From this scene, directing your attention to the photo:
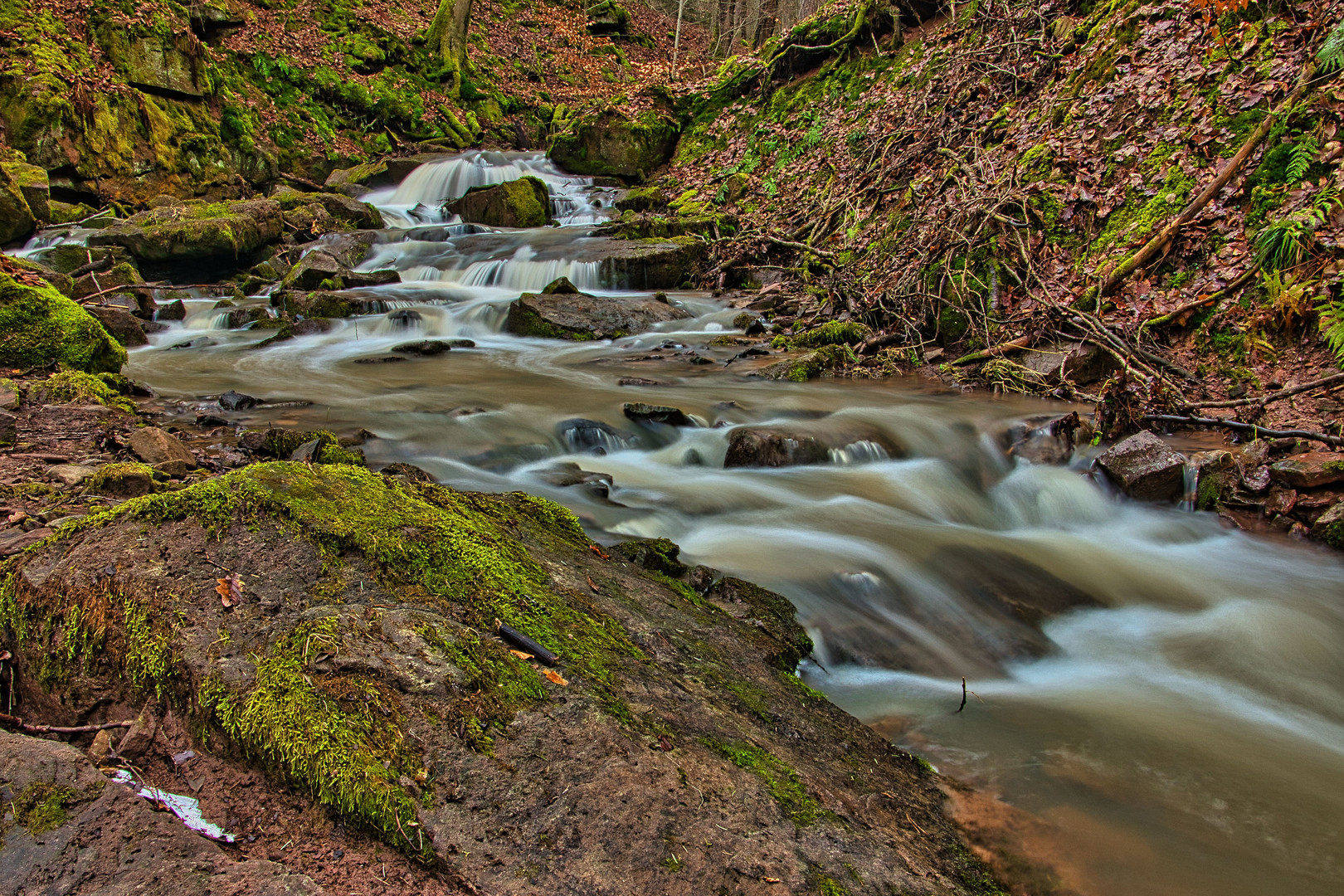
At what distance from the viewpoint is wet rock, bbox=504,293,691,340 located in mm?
11414

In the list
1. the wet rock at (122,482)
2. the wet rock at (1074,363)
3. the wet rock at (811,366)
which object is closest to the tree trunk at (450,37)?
the wet rock at (811,366)

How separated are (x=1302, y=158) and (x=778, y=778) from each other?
7907 millimetres

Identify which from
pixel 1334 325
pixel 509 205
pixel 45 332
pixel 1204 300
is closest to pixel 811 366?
pixel 1204 300

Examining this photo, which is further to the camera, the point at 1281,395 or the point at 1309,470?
the point at 1281,395

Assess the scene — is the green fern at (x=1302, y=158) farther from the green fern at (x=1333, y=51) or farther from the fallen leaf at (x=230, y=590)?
the fallen leaf at (x=230, y=590)

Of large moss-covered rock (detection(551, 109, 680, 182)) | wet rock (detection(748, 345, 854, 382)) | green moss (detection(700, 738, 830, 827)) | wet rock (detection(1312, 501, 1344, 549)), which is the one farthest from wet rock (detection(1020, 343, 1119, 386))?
large moss-covered rock (detection(551, 109, 680, 182))

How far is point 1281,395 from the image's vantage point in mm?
5887

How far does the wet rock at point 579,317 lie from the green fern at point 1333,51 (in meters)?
7.96

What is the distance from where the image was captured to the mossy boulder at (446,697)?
1.54 meters

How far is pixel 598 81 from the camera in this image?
2886 centimetres

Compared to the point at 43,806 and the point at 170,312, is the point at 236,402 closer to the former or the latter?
the point at 170,312

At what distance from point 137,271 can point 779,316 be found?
1099 centimetres

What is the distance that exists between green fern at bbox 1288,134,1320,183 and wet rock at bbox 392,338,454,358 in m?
9.63

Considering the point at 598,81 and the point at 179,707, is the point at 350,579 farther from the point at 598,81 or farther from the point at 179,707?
the point at 598,81
